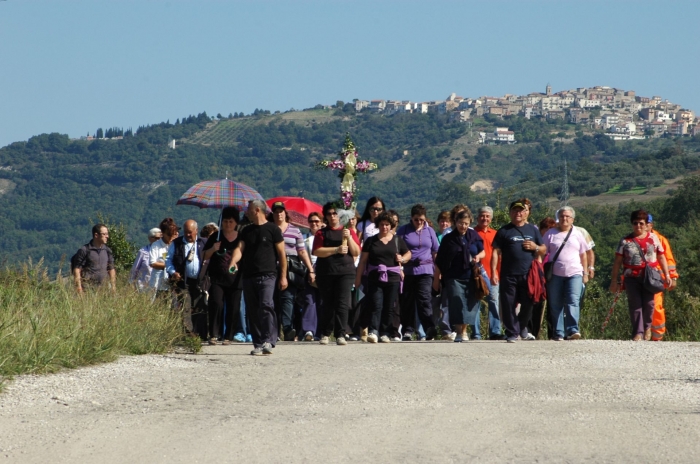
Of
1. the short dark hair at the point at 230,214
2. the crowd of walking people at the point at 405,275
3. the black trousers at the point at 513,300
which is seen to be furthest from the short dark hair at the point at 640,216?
the short dark hair at the point at 230,214

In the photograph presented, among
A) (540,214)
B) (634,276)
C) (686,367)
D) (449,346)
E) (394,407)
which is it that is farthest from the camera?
(540,214)

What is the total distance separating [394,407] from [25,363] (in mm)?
3254

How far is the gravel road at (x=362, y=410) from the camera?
7078 millimetres

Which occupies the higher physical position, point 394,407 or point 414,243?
point 414,243

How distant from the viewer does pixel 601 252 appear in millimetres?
55281

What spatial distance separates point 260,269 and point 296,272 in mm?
2693

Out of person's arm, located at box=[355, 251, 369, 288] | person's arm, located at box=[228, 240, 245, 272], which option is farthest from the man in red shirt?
person's arm, located at box=[228, 240, 245, 272]

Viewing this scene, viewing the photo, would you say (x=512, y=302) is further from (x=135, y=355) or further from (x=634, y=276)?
(x=135, y=355)

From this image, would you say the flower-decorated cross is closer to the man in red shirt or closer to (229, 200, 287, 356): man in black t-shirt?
the man in red shirt

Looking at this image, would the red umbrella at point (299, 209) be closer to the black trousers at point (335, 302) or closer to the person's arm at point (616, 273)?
the black trousers at point (335, 302)

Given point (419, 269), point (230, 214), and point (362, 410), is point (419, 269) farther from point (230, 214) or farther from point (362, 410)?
point (362, 410)

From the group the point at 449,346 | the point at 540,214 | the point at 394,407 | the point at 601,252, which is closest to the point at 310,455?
the point at 394,407

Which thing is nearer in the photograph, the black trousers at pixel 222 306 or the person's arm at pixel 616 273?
the black trousers at pixel 222 306

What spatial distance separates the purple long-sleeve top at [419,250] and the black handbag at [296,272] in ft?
4.14
